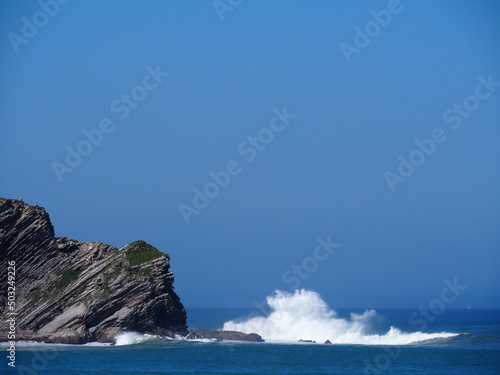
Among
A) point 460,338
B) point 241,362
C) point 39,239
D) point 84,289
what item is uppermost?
point 39,239

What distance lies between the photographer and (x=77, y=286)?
7806 cm

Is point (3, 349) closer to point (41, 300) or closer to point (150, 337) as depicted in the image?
point (41, 300)

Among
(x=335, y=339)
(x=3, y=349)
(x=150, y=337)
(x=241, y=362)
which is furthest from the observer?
(x=335, y=339)

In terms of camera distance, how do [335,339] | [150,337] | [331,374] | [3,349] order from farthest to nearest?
[335,339] < [150,337] < [3,349] < [331,374]

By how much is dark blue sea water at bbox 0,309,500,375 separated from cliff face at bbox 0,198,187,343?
7.92ft

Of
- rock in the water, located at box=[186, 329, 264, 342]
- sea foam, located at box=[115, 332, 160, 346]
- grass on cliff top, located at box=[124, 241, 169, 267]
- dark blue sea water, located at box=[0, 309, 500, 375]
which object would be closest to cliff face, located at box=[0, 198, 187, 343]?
grass on cliff top, located at box=[124, 241, 169, 267]

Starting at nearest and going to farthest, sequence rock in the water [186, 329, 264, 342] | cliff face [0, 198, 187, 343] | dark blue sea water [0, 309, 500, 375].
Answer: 1. dark blue sea water [0, 309, 500, 375]
2. cliff face [0, 198, 187, 343]
3. rock in the water [186, 329, 264, 342]

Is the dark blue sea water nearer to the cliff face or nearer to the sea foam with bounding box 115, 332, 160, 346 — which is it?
the sea foam with bounding box 115, 332, 160, 346

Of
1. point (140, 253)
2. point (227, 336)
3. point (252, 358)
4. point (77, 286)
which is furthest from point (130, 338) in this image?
point (227, 336)

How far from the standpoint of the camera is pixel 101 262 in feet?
261

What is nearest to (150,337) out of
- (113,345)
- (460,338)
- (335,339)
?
(113,345)

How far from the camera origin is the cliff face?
76.3 m

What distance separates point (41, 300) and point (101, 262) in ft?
20.0

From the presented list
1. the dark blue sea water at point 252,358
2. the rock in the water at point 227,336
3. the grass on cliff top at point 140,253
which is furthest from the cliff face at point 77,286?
the rock in the water at point 227,336
